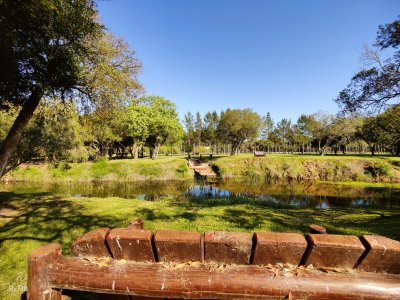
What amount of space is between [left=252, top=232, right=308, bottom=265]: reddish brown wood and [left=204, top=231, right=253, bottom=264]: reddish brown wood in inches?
2.6

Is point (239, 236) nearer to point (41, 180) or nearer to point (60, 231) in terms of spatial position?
point (60, 231)

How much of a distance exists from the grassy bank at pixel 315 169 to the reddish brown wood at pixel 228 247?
117 feet

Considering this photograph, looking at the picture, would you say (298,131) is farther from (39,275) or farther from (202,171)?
(39,275)

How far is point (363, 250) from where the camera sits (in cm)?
155

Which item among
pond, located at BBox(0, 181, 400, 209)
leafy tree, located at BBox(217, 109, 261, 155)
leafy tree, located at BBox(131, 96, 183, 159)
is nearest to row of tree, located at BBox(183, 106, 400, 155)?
leafy tree, located at BBox(217, 109, 261, 155)

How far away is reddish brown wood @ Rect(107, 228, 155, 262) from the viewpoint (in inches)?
66.9

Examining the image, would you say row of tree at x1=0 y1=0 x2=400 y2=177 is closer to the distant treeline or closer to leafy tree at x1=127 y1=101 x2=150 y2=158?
the distant treeline

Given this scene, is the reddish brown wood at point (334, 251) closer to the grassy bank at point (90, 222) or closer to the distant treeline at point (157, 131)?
the grassy bank at point (90, 222)

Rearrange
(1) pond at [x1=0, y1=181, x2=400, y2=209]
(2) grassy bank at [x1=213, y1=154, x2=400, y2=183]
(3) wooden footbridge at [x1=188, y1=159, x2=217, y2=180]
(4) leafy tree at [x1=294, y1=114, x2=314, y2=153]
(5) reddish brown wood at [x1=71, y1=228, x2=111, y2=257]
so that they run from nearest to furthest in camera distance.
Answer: (5) reddish brown wood at [x1=71, y1=228, x2=111, y2=257] → (1) pond at [x1=0, y1=181, x2=400, y2=209] → (2) grassy bank at [x1=213, y1=154, x2=400, y2=183] → (3) wooden footbridge at [x1=188, y1=159, x2=217, y2=180] → (4) leafy tree at [x1=294, y1=114, x2=314, y2=153]

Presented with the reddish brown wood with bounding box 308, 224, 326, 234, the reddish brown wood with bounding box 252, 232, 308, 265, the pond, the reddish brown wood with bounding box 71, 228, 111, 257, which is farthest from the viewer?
the pond

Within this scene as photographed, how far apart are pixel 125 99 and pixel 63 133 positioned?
7.75 m

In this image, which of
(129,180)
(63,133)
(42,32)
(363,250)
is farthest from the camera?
(129,180)

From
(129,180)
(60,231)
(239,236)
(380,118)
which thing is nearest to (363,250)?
(239,236)

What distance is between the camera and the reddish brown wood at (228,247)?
1.67 m
